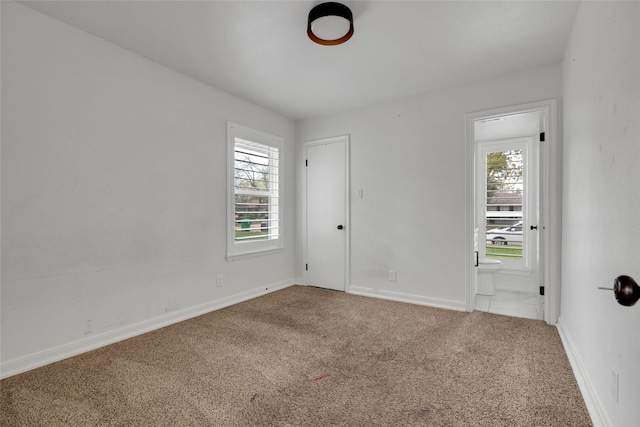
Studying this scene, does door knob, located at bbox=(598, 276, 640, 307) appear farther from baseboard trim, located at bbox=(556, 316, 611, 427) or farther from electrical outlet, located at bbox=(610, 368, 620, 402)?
baseboard trim, located at bbox=(556, 316, 611, 427)

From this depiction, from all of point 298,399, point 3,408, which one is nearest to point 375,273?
point 298,399

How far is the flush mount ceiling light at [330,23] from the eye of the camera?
2066 mm

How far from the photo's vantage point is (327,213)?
14.4 feet

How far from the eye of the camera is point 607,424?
1.42 meters

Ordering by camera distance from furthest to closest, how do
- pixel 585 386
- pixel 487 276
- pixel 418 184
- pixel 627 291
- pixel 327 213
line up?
1. pixel 327 213
2. pixel 487 276
3. pixel 418 184
4. pixel 585 386
5. pixel 627 291

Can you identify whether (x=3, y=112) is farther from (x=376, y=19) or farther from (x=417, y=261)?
(x=417, y=261)

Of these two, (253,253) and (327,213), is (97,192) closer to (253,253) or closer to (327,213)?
(253,253)

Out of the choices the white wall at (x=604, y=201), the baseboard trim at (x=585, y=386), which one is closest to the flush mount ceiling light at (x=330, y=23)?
the white wall at (x=604, y=201)

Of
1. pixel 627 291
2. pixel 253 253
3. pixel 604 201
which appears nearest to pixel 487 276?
pixel 604 201

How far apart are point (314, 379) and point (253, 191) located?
2.51 m

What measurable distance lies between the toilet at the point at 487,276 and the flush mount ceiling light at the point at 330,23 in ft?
10.8

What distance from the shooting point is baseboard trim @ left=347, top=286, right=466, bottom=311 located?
343cm

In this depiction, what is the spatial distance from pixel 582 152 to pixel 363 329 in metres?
2.12

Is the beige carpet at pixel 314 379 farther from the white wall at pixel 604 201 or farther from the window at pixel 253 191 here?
the window at pixel 253 191
